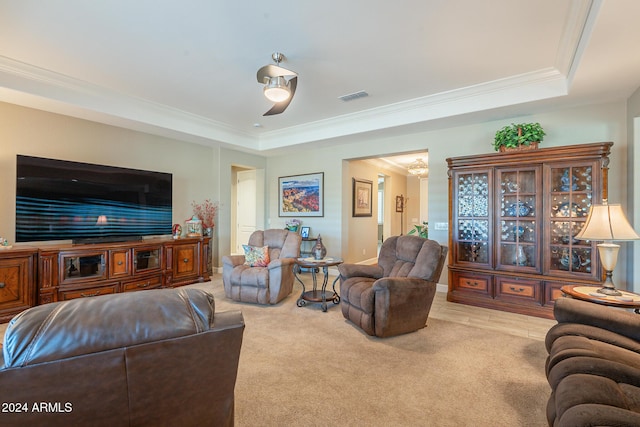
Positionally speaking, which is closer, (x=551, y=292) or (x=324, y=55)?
(x=324, y=55)

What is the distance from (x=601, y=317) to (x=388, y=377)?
1419 millimetres

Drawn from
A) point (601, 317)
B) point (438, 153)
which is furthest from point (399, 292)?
point (438, 153)

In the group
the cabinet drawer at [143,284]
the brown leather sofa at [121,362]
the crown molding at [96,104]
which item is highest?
the crown molding at [96,104]

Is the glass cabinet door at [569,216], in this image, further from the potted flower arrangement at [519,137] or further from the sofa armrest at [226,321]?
the sofa armrest at [226,321]

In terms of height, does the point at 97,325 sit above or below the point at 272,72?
below

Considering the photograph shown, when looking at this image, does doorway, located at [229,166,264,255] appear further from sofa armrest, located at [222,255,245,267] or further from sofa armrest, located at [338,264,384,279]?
sofa armrest, located at [338,264,384,279]

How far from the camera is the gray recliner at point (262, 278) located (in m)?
3.94

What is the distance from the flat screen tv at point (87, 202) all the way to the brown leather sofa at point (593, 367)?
509 cm

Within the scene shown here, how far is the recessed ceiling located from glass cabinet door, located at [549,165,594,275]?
36.1 inches

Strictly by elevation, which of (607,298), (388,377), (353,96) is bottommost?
(388,377)

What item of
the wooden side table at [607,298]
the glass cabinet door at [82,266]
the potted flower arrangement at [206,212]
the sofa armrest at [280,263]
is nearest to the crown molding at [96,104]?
the potted flower arrangement at [206,212]

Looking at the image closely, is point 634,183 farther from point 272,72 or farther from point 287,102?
point 272,72

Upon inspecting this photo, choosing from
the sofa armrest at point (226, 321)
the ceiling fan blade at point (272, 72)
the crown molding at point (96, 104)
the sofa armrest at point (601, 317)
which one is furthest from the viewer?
the crown molding at point (96, 104)

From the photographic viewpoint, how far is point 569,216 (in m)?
3.50
